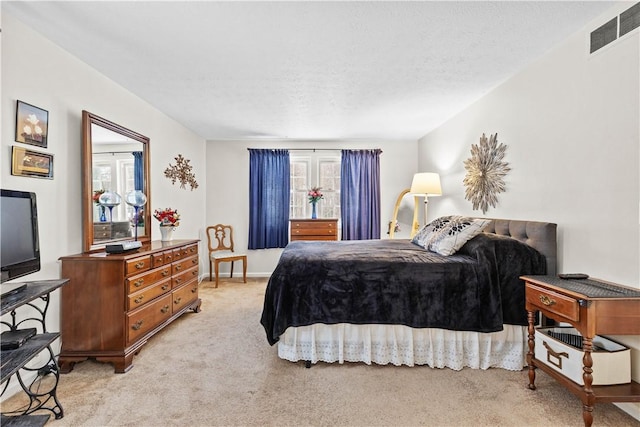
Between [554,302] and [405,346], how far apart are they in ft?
3.44

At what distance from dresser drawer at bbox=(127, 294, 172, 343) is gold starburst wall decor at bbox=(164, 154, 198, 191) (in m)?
1.87

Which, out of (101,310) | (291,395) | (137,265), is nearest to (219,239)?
(137,265)

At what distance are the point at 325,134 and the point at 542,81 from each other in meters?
3.02

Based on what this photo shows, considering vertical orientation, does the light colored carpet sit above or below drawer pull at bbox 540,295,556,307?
below

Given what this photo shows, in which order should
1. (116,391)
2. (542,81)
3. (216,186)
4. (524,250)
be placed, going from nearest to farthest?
(116,391), (524,250), (542,81), (216,186)

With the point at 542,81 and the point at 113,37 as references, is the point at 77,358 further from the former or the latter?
the point at 542,81

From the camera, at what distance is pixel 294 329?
2.38m

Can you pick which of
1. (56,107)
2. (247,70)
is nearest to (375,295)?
(247,70)

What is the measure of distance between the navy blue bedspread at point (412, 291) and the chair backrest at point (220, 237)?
316 centimetres

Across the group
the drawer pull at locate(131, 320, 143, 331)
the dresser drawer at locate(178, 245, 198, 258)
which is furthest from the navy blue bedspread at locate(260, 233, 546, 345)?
the dresser drawer at locate(178, 245, 198, 258)

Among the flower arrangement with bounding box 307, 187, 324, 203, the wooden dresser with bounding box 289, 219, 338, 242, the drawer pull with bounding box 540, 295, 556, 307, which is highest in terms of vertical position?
the flower arrangement with bounding box 307, 187, 324, 203

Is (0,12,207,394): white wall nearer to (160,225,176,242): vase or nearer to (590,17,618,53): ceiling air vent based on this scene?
(160,225,176,242): vase

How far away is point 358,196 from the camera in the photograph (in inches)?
212

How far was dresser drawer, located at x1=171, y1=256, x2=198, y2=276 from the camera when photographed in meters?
3.08
